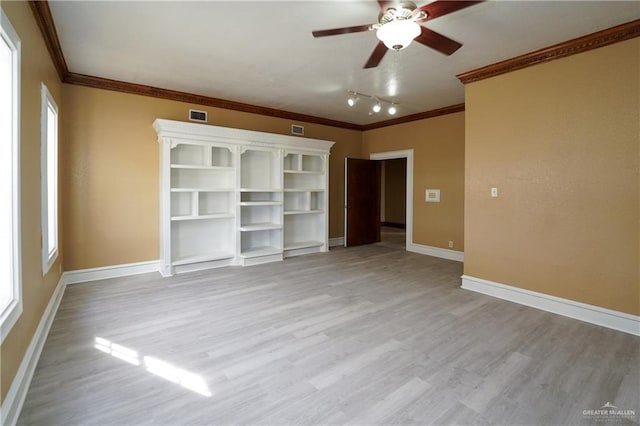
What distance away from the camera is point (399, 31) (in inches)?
91.2

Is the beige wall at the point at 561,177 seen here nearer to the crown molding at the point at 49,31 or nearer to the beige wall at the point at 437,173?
the beige wall at the point at 437,173

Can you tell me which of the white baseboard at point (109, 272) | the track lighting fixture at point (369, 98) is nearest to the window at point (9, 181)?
the white baseboard at point (109, 272)

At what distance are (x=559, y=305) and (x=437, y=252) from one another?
2.85 meters

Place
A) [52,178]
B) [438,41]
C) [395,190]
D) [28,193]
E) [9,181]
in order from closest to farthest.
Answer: [9,181]
[28,193]
[438,41]
[52,178]
[395,190]

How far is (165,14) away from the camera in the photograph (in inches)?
→ 108

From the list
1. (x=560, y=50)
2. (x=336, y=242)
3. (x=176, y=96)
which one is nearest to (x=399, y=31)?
(x=560, y=50)

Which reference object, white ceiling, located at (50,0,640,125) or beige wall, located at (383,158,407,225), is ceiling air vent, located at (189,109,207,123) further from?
beige wall, located at (383,158,407,225)

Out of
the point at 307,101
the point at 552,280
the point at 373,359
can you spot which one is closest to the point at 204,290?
the point at 373,359

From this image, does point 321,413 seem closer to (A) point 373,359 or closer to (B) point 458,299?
(A) point 373,359

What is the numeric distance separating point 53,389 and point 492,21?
4417 mm

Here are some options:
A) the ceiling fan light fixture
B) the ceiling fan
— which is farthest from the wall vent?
the ceiling fan light fixture

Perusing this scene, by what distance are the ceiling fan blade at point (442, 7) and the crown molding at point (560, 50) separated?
6.17 feet

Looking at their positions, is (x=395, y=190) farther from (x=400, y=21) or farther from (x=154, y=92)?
(x=400, y=21)

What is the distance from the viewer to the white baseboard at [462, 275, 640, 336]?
289cm
